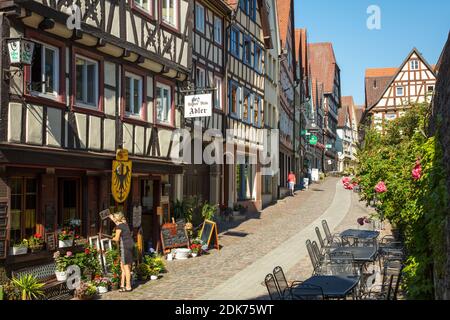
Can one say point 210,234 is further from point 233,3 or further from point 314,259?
point 233,3

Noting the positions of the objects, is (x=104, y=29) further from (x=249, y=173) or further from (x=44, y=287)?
(x=249, y=173)

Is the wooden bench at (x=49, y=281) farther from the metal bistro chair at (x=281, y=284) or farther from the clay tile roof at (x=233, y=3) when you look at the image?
the clay tile roof at (x=233, y=3)

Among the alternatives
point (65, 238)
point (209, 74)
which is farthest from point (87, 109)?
point (209, 74)

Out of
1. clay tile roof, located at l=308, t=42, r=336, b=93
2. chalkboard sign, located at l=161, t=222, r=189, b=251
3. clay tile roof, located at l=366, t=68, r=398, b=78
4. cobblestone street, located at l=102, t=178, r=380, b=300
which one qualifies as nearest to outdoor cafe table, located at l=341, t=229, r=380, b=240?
cobblestone street, located at l=102, t=178, r=380, b=300

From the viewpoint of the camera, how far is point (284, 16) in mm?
39594

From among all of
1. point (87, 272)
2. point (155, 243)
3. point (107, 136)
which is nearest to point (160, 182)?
point (155, 243)

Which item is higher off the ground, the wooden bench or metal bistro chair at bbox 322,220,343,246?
metal bistro chair at bbox 322,220,343,246

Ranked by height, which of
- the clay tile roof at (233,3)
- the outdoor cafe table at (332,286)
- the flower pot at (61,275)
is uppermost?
the clay tile roof at (233,3)

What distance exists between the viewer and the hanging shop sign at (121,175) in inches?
504

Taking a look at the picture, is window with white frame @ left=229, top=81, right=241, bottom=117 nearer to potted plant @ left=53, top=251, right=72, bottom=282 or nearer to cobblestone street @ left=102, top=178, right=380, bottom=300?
cobblestone street @ left=102, top=178, right=380, bottom=300

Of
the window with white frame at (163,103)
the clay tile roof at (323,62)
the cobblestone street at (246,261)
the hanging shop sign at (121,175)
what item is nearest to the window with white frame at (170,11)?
the window with white frame at (163,103)

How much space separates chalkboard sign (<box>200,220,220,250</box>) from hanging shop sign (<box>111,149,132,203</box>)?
13.4ft

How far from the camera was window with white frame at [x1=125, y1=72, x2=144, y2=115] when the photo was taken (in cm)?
1420

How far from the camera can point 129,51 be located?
13.6 m
